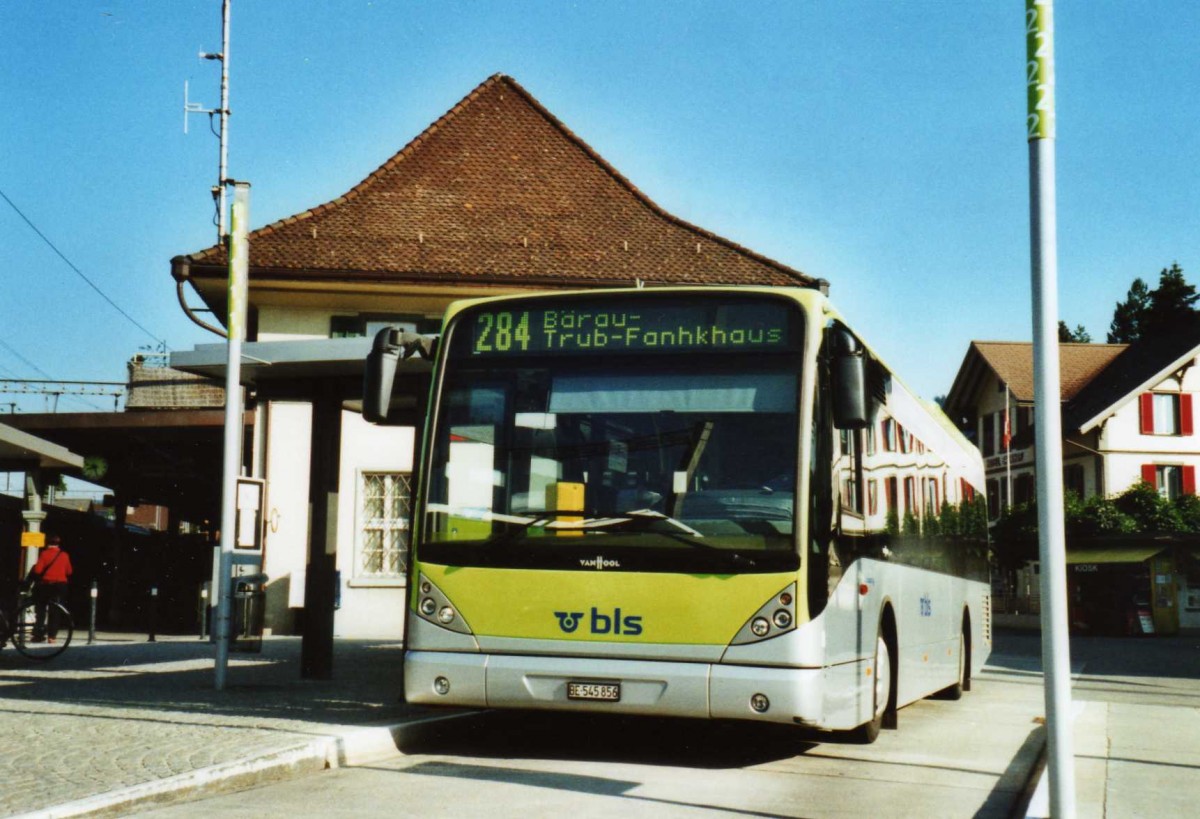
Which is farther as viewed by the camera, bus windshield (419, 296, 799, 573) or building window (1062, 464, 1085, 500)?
building window (1062, 464, 1085, 500)

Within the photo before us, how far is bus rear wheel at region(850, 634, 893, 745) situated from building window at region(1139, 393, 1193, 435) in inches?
1884

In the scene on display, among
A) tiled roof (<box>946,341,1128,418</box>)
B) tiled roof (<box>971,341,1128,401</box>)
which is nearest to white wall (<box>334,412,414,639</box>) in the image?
tiled roof (<box>946,341,1128,418</box>)

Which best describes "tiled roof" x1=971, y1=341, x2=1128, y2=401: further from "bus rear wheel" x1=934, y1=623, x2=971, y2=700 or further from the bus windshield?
the bus windshield

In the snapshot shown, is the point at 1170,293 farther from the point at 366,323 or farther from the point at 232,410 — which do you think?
the point at 232,410

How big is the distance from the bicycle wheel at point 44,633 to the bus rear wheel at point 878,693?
10883mm

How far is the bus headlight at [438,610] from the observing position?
9047 millimetres

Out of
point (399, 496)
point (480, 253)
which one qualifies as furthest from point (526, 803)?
point (480, 253)

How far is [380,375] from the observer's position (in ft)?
29.7

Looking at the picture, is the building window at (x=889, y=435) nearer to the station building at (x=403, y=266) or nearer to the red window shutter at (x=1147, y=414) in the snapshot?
the station building at (x=403, y=266)

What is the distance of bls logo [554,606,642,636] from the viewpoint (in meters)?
8.71

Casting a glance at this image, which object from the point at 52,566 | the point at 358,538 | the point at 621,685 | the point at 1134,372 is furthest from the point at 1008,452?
the point at 621,685

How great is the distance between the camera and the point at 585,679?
343 inches

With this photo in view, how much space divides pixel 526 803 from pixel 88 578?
2928cm

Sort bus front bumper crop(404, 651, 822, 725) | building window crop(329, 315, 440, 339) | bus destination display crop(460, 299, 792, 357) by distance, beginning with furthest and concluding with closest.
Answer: building window crop(329, 315, 440, 339)
bus destination display crop(460, 299, 792, 357)
bus front bumper crop(404, 651, 822, 725)
